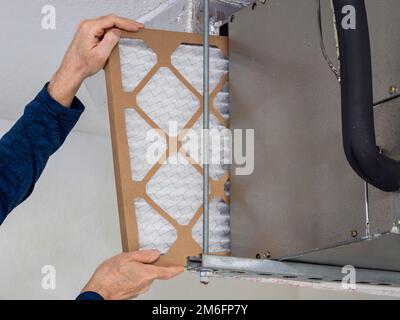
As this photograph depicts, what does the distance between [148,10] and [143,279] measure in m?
0.68

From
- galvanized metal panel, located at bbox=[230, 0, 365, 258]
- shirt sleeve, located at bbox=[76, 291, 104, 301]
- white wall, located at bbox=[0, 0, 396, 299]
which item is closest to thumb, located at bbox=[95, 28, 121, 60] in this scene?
galvanized metal panel, located at bbox=[230, 0, 365, 258]

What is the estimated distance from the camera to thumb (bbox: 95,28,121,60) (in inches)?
36.8

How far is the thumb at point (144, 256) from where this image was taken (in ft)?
2.97

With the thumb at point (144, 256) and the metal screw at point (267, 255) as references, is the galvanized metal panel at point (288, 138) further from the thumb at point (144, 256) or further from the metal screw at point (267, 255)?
the thumb at point (144, 256)

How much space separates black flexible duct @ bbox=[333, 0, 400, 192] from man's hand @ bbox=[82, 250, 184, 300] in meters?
0.34

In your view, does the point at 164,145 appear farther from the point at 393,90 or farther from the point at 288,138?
the point at 393,90

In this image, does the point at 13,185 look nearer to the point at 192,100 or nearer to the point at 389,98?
the point at 192,100

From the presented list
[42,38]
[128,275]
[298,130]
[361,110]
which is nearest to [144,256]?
[128,275]

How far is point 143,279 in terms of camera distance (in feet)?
3.05

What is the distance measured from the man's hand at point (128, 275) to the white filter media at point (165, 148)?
0.10 ft

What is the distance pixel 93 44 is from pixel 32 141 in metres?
0.26

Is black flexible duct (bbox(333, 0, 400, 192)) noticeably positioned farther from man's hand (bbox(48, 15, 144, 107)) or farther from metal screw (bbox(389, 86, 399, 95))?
man's hand (bbox(48, 15, 144, 107))

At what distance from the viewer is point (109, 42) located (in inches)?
36.8

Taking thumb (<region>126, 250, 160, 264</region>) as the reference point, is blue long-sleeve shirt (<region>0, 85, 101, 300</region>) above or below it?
above
